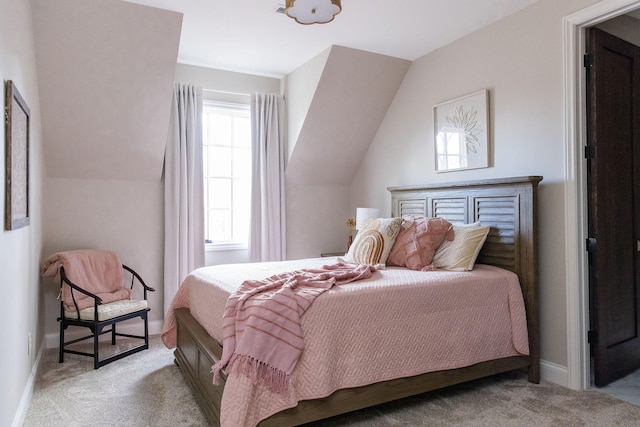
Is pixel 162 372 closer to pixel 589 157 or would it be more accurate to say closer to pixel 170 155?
pixel 170 155

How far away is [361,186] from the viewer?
497 cm

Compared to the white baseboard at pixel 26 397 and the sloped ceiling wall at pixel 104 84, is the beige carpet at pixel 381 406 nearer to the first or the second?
the white baseboard at pixel 26 397

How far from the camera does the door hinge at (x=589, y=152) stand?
2801mm

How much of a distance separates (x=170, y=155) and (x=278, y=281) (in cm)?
235

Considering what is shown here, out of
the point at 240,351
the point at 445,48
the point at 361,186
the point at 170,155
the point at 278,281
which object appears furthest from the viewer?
the point at 361,186

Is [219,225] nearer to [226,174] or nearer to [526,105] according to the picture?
[226,174]

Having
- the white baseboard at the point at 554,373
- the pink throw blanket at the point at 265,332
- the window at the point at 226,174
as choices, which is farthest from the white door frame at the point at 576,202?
the window at the point at 226,174

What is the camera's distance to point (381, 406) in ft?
8.45

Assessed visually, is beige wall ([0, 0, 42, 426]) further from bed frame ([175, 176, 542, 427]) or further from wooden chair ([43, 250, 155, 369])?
bed frame ([175, 176, 542, 427])

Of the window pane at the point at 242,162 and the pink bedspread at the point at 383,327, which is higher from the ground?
the window pane at the point at 242,162

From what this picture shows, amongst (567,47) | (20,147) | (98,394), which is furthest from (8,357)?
(567,47)

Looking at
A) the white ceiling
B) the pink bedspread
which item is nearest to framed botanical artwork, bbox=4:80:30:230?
the pink bedspread

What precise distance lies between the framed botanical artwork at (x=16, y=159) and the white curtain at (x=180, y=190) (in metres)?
1.50

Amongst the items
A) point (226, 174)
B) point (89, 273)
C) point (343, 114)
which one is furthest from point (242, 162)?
point (89, 273)
